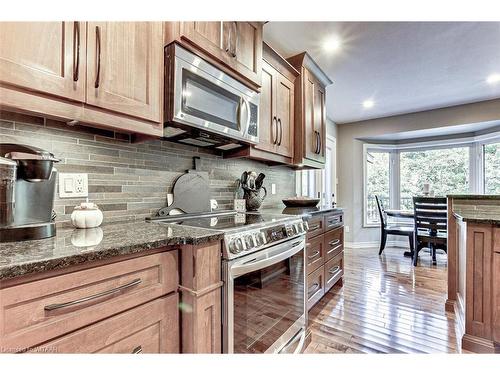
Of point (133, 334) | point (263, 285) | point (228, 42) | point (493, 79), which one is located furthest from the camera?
point (493, 79)

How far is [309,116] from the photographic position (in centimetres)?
267

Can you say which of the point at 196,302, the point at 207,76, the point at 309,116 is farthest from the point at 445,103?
the point at 196,302

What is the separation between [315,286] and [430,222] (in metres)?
2.49

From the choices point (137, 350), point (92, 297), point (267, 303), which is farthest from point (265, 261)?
point (92, 297)

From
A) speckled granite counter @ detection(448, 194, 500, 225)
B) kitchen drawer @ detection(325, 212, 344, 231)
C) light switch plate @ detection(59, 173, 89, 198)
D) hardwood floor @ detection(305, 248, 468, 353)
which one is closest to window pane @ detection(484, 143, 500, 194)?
hardwood floor @ detection(305, 248, 468, 353)

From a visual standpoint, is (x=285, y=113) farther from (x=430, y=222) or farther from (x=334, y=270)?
(x=430, y=222)

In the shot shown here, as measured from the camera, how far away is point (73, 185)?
1.24 metres

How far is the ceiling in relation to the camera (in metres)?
2.14

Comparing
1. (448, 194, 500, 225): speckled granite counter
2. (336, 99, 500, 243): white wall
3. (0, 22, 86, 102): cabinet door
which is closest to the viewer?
(0, 22, 86, 102): cabinet door

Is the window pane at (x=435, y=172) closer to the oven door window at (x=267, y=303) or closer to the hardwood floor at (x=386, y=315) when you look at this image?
the hardwood floor at (x=386, y=315)

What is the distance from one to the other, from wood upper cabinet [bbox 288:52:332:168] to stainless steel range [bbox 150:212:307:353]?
1063 mm

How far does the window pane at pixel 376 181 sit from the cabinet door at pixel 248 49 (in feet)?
12.7

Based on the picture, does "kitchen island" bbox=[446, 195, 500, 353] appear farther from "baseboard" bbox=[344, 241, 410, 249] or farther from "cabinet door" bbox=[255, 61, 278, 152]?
"baseboard" bbox=[344, 241, 410, 249]
